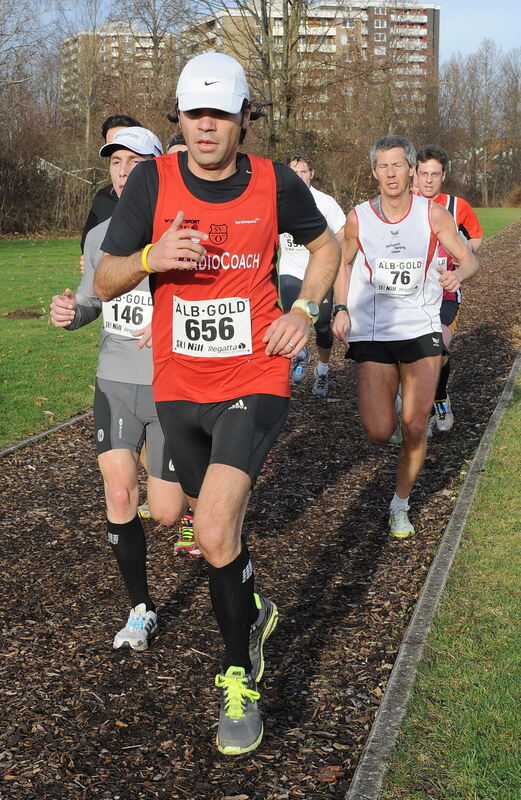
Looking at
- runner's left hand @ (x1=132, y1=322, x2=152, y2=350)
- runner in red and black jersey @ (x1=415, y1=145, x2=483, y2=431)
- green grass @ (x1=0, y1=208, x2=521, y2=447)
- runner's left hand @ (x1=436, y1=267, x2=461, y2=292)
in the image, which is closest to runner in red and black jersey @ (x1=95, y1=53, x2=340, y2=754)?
runner's left hand @ (x1=132, y1=322, x2=152, y2=350)

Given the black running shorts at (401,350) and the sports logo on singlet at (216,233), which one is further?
the black running shorts at (401,350)

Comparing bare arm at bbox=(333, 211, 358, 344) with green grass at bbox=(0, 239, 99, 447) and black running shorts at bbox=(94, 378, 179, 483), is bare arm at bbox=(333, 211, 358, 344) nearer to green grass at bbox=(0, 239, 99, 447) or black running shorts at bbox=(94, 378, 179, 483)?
black running shorts at bbox=(94, 378, 179, 483)

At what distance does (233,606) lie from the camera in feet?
11.7

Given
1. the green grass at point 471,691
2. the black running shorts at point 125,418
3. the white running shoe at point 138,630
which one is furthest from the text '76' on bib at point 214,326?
the green grass at point 471,691

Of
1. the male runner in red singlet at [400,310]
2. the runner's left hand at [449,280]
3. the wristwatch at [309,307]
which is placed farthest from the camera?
the male runner in red singlet at [400,310]

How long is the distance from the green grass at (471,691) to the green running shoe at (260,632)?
2.02 feet

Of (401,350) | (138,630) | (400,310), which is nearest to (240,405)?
(138,630)

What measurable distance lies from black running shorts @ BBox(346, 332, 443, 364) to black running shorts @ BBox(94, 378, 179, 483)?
6.25 ft

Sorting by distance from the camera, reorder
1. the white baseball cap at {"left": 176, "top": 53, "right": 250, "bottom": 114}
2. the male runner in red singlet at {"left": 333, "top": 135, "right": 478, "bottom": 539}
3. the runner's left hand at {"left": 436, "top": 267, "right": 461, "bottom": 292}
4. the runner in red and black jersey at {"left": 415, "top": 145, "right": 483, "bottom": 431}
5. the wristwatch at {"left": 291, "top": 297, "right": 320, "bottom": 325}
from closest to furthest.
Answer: the white baseball cap at {"left": 176, "top": 53, "right": 250, "bottom": 114} → the wristwatch at {"left": 291, "top": 297, "right": 320, "bottom": 325} → the runner's left hand at {"left": 436, "top": 267, "right": 461, "bottom": 292} → the male runner in red singlet at {"left": 333, "top": 135, "right": 478, "bottom": 539} → the runner in red and black jersey at {"left": 415, "top": 145, "right": 483, "bottom": 431}

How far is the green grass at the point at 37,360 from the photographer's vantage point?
9328mm

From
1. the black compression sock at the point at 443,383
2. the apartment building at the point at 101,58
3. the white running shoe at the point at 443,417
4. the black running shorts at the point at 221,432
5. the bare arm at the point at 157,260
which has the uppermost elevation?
the apartment building at the point at 101,58

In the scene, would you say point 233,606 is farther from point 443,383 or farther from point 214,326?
point 443,383

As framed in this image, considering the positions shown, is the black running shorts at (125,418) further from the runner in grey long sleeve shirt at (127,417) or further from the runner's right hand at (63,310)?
the runner's right hand at (63,310)

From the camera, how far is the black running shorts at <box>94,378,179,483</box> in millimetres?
4477
